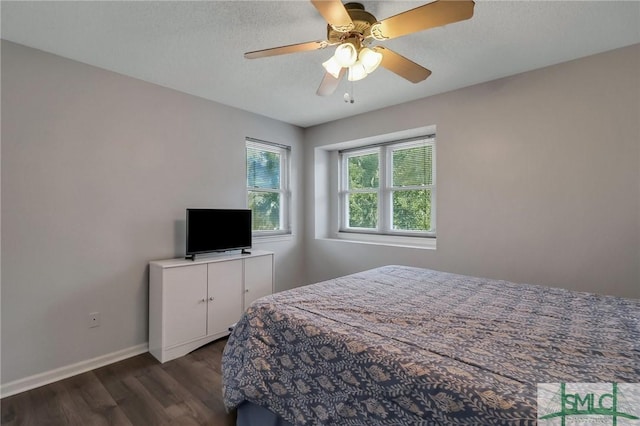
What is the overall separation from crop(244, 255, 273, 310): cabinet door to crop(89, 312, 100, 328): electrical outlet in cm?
123

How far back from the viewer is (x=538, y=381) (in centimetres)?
97

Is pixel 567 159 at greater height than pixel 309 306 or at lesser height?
greater

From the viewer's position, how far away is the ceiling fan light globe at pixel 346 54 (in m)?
1.60

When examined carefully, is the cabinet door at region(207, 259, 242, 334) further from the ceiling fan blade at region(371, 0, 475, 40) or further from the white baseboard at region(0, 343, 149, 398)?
the ceiling fan blade at region(371, 0, 475, 40)

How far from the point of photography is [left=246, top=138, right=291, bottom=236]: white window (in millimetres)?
3758

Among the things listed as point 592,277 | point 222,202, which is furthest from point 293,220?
point 592,277

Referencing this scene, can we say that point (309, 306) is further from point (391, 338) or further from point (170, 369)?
point (170, 369)

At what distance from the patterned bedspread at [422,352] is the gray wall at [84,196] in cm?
145

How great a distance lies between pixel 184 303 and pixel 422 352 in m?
2.18

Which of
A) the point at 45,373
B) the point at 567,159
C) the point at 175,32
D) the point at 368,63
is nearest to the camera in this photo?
the point at 368,63

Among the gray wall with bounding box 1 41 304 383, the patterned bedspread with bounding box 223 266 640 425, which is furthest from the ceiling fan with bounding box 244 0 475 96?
the gray wall with bounding box 1 41 304 383

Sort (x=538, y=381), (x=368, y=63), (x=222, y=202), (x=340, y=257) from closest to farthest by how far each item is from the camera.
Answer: (x=538, y=381), (x=368, y=63), (x=222, y=202), (x=340, y=257)

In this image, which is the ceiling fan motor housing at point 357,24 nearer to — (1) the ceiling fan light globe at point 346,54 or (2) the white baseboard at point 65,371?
(1) the ceiling fan light globe at point 346,54

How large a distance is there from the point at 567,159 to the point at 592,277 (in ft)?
3.03
